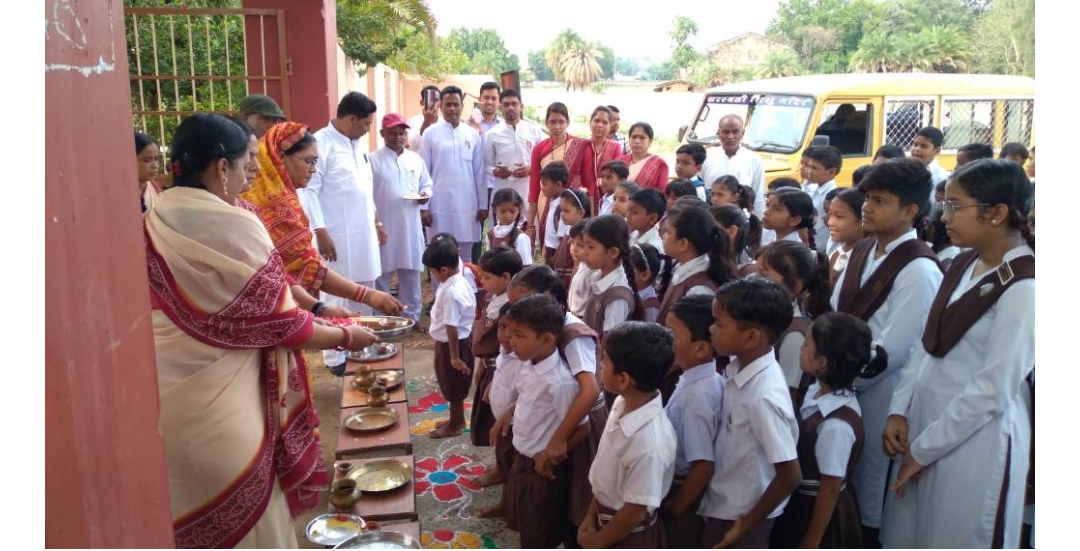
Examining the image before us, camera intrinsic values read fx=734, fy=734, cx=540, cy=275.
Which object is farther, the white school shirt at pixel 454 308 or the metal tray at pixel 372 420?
the white school shirt at pixel 454 308

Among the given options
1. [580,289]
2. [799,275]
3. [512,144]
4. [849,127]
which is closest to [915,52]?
[849,127]

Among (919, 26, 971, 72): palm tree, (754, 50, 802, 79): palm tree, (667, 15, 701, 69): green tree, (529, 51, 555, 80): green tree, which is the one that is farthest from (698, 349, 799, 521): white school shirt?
(529, 51, 555, 80): green tree

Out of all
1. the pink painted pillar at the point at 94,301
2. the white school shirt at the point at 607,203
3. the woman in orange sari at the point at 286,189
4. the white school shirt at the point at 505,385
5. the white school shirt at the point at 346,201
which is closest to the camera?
the pink painted pillar at the point at 94,301

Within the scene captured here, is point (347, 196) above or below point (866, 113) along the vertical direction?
below

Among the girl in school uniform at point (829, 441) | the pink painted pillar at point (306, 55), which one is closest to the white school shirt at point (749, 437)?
the girl in school uniform at point (829, 441)

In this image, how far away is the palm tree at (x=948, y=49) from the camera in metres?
20.3

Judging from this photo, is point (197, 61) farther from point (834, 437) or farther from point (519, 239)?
point (834, 437)

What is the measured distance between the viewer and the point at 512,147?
6.79 m

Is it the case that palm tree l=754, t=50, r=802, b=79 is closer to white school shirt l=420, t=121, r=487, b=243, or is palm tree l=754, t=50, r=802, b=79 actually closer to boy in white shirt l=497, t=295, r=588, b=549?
white school shirt l=420, t=121, r=487, b=243

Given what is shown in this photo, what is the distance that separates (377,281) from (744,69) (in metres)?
21.4

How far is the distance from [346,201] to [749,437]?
3.74m

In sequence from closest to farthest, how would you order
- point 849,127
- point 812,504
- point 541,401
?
1. point 812,504
2. point 541,401
3. point 849,127

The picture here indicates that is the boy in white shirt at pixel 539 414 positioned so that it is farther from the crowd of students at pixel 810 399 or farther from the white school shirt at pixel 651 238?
the white school shirt at pixel 651 238

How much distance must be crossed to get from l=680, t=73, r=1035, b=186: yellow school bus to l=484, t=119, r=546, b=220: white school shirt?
191 centimetres
